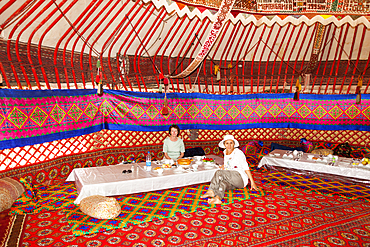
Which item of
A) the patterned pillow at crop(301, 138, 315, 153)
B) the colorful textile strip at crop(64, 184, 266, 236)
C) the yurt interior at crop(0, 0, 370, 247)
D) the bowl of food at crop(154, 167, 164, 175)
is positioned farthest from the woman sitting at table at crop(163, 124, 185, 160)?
the patterned pillow at crop(301, 138, 315, 153)

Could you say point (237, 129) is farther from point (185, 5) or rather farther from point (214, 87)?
point (185, 5)

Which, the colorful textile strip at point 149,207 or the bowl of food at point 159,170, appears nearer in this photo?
the colorful textile strip at point 149,207

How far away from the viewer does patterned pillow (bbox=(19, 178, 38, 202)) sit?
3918 mm

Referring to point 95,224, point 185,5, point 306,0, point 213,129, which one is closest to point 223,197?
point 95,224

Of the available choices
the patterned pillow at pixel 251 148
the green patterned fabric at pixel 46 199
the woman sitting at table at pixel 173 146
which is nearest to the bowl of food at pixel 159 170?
the woman sitting at table at pixel 173 146

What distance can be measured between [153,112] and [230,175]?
2729mm

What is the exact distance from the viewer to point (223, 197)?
4.07 m

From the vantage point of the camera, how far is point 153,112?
6074 millimetres

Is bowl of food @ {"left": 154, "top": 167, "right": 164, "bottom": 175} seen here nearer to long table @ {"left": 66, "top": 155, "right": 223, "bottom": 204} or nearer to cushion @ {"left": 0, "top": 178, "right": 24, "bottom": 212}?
long table @ {"left": 66, "top": 155, "right": 223, "bottom": 204}

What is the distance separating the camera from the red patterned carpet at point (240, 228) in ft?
9.37

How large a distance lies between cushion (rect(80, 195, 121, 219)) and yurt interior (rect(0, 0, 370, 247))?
14mm

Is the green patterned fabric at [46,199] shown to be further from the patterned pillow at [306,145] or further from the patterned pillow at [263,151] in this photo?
the patterned pillow at [306,145]

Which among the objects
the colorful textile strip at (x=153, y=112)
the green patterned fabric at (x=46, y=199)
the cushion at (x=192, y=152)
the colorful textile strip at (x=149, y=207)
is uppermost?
the colorful textile strip at (x=153, y=112)

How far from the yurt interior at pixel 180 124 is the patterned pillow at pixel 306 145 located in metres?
0.04
